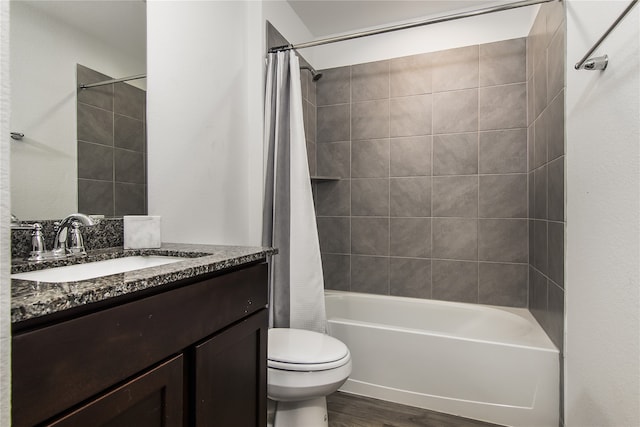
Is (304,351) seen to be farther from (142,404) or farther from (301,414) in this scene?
(142,404)

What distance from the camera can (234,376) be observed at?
3.31 feet

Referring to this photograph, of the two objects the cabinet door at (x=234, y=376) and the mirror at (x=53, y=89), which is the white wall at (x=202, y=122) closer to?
the mirror at (x=53, y=89)

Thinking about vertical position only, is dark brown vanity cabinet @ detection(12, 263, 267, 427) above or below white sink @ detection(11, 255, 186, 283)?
below

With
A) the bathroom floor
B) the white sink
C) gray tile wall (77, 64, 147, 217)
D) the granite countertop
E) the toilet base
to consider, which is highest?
gray tile wall (77, 64, 147, 217)

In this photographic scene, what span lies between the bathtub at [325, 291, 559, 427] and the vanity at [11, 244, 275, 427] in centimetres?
91

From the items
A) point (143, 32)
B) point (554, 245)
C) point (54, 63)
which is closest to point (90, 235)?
point (54, 63)

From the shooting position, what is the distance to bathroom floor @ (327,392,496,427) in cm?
167

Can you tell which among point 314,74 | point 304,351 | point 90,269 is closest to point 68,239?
point 90,269

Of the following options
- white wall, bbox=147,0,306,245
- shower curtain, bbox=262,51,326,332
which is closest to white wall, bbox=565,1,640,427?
shower curtain, bbox=262,51,326,332

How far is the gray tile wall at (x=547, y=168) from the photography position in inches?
61.0

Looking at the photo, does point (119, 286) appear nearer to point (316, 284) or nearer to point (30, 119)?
point (30, 119)

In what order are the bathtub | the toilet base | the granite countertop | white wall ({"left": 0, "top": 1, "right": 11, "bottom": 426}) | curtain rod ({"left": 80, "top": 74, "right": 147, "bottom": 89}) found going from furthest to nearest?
the bathtub
the toilet base
curtain rod ({"left": 80, "top": 74, "right": 147, "bottom": 89})
the granite countertop
white wall ({"left": 0, "top": 1, "right": 11, "bottom": 426})

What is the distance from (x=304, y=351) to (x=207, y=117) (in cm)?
120

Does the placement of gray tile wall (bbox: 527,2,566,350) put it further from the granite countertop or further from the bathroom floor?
the granite countertop
